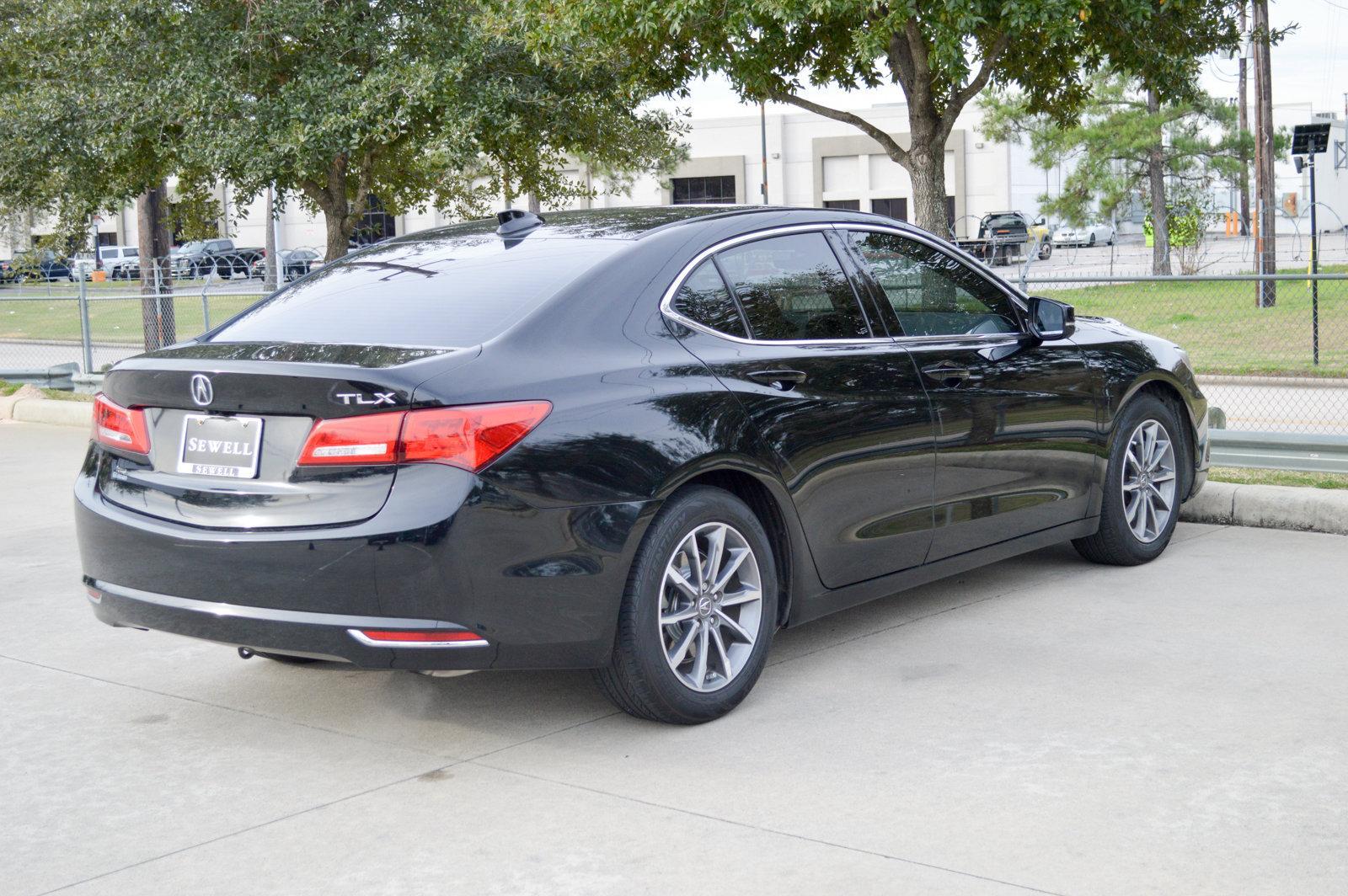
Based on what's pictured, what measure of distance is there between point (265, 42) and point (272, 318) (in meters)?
12.4

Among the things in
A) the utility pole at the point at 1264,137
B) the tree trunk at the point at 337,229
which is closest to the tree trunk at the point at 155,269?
the tree trunk at the point at 337,229

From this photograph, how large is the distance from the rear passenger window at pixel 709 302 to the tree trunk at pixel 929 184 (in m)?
9.26

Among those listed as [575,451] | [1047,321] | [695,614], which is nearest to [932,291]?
[1047,321]

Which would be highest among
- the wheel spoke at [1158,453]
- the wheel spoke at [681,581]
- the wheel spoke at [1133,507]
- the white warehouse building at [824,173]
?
the white warehouse building at [824,173]

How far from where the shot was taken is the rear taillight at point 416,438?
406 centimetres

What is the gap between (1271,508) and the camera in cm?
760

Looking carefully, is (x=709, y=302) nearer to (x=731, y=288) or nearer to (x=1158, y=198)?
(x=731, y=288)

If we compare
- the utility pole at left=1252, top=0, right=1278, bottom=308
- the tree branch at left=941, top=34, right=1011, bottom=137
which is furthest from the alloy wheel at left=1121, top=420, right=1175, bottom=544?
the utility pole at left=1252, top=0, right=1278, bottom=308

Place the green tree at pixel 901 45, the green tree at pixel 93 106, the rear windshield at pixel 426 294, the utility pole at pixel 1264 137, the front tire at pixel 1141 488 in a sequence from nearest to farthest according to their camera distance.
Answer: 1. the rear windshield at pixel 426 294
2. the front tire at pixel 1141 488
3. the green tree at pixel 901 45
4. the green tree at pixel 93 106
5. the utility pole at pixel 1264 137

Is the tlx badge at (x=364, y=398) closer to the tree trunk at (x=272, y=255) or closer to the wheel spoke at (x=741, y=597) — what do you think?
the wheel spoke at (x=741, y=597)

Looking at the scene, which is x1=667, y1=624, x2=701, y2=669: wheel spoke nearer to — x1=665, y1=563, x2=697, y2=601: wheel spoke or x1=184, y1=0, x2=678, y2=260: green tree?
x1=665, y1=563, x2=697, y2=601: wheel spoke

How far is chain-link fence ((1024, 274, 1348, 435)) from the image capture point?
13.0 m

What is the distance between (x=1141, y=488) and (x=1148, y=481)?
0.06m

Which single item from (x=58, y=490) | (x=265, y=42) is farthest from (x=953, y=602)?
(x=265, y=42)
